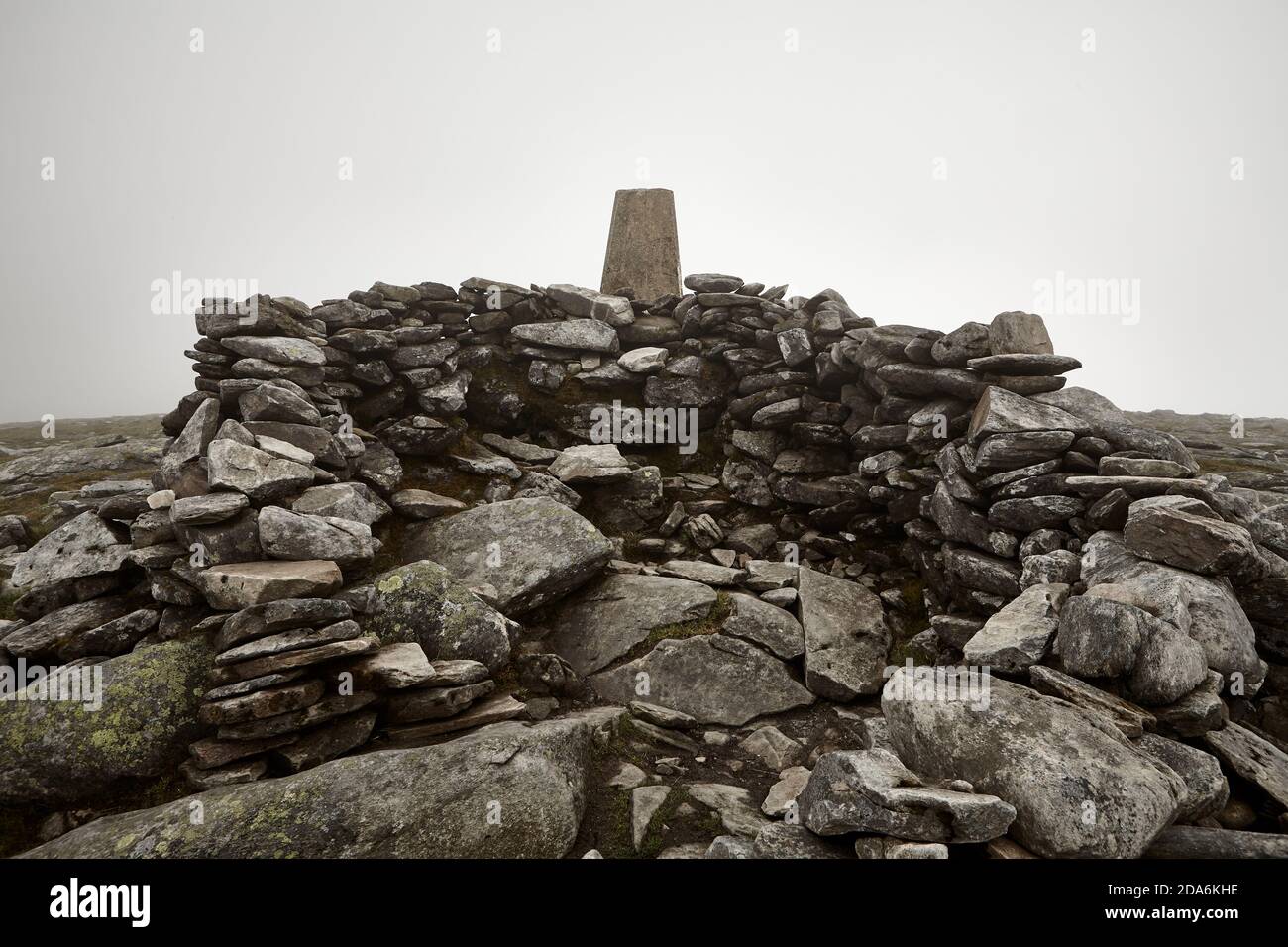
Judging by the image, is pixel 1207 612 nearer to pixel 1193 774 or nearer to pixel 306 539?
pixel 1193 774

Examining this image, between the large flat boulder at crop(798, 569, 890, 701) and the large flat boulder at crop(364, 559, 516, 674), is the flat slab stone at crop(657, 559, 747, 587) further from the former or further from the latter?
the large flat boulder at crop(364, 559, 516, 674)

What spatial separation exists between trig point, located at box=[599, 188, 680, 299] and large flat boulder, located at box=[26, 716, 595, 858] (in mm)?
15625

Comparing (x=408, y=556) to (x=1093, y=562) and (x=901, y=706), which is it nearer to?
(x=901, y=706)

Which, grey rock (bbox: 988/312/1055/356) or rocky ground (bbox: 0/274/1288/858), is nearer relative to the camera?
rocky ground (bbox: 0/274/1288/858)

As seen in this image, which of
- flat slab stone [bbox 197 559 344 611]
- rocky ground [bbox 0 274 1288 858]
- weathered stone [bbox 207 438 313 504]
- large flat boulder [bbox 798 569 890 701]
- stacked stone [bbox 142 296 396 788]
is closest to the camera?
rocky ground [bbox 0 274 1288 858]

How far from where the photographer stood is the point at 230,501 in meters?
11.0

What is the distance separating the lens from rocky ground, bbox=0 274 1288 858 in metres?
7.72

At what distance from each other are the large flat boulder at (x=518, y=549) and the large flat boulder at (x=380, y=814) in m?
4.19

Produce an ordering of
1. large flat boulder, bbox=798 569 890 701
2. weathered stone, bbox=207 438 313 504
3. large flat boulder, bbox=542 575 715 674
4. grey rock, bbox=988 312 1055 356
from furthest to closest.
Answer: grey rock, bbox=988 312 1055 356 → large flat boulder, bbox=542 575 715 674 → large flat boulder, bbox=798 569 890 701 → weathered stone, bbox=207 438 313 504

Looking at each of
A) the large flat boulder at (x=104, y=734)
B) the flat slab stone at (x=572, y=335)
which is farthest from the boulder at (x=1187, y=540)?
the large flat boulder at (x=104, y=734)

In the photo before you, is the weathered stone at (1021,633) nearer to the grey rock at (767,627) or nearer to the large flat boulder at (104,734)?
the grey rock at (767,627)

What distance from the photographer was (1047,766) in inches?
282

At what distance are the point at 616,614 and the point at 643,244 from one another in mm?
12619

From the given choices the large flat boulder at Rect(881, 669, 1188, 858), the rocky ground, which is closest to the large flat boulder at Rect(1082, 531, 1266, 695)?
the rocky ground
